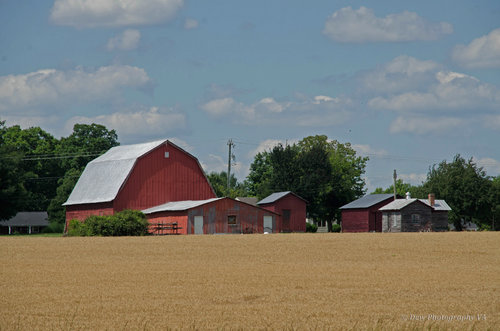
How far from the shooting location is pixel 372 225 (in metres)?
78.6

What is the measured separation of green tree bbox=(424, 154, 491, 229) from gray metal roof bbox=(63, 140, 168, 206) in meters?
34.1

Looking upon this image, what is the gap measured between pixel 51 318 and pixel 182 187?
5303 centimetres

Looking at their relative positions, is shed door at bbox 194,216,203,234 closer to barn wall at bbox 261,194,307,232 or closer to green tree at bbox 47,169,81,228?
barn wall at bbox 261,194,307,232

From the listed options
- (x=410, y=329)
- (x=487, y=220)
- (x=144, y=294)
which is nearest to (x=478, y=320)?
(x=410, y=329)

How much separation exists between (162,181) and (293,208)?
17.4 meters

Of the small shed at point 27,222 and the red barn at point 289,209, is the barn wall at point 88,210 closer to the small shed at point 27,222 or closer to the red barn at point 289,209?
the red barn at point 289,209

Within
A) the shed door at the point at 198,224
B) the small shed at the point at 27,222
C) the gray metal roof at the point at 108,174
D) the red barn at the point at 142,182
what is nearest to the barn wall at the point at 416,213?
the red barn at the point at 142,182

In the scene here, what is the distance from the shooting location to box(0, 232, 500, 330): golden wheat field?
54.4ft

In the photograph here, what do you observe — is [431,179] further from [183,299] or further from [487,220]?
[183,299]

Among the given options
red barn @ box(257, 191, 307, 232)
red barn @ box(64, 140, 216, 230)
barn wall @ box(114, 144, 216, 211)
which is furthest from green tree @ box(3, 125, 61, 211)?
barn wall @ box(114, 144, 216, 211)

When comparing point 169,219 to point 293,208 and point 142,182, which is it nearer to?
point 142,182

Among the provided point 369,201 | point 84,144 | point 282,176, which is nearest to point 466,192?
point 369,201

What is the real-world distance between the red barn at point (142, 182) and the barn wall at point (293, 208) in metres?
9.48

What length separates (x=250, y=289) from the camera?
21.9 m
